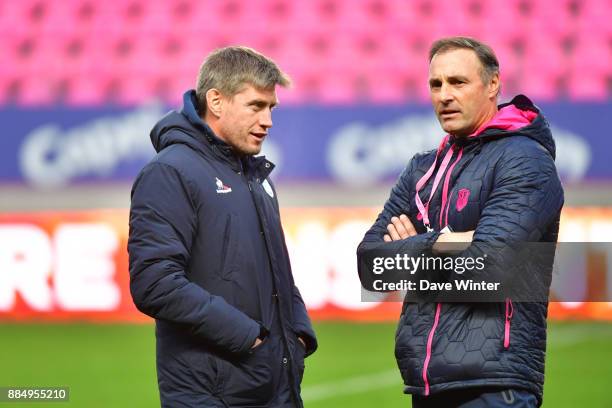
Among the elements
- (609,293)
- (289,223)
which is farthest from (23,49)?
(609,293)

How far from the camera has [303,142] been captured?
9297mm

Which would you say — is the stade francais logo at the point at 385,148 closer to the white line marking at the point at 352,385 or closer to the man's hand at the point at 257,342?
the white line marking at the point at 352,385

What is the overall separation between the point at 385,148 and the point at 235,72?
20.3 feet

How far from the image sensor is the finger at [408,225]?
10.1 feet

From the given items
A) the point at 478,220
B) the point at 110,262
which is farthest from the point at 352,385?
Answer: the point at 478,220

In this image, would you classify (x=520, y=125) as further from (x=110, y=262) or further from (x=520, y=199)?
(x=110, y=262)

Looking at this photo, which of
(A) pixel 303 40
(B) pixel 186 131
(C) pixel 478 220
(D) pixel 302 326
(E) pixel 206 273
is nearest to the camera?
(C) pixel 478 220

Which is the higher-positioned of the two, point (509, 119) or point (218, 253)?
point (509, 119)

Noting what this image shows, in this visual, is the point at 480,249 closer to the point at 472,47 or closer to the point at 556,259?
the point at 556,259

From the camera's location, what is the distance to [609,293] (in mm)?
8297

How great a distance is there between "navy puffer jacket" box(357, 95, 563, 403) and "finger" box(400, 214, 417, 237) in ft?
0.41

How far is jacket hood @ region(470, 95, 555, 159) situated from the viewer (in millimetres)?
2893

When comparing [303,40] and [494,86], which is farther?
[303,40]

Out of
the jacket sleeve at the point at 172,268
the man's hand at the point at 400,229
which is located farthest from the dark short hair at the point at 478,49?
the jacket sleeve at the point at 172,268
